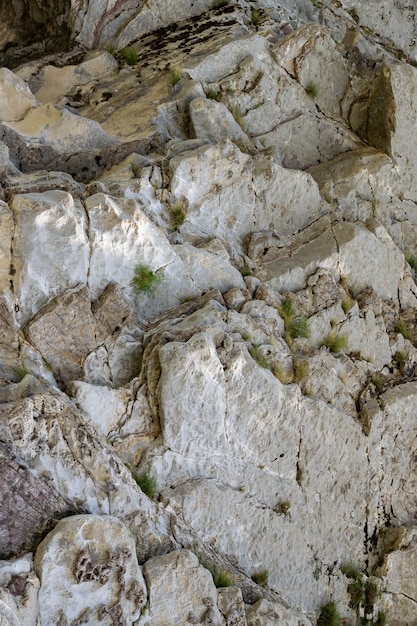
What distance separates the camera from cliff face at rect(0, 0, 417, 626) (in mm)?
4754

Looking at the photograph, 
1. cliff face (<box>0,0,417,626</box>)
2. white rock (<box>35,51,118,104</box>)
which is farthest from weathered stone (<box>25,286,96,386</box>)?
white rock (<box>35,51,118,104</box>)

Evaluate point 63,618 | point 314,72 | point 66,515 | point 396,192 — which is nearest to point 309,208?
point 396,192

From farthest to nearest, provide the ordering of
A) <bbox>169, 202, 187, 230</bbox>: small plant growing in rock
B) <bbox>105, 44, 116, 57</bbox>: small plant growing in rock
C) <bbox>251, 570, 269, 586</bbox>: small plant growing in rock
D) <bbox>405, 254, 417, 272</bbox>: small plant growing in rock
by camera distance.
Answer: <bbox>105, 44, 116, 57</bbox>: small plant growing in rock → <bbox>405, 254, 417, 272</bbox>: small plant growing in rock → <bbox>169, 202, 187, 230</bbox>: small plant growing in rock → <bbox>251, 570, 269, 586</bbox>: small plant growing in rock

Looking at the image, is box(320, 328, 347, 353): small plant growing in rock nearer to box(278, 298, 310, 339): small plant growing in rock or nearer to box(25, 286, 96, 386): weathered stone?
box(278, 298, 310, 339): small plant growing in rock

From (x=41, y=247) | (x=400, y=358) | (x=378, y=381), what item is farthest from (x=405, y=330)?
(x=41, y=247)

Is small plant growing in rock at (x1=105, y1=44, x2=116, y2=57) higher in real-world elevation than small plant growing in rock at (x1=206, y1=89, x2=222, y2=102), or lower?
higher

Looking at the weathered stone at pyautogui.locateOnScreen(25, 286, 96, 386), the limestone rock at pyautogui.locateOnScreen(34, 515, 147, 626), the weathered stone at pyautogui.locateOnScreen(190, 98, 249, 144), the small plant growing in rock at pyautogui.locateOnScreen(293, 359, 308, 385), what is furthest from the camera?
the weathered stone at pyautogui.locateOnScreen(190, 98, 249, 144)

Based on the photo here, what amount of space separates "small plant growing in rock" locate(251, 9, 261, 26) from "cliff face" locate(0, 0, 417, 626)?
177mm

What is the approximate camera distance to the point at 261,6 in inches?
370

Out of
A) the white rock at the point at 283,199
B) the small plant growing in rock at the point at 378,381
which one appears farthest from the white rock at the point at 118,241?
the small plant growing in rock at the point at 378,381

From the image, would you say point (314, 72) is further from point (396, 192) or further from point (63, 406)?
point (63, 406)

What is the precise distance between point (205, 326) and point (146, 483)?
1272mm

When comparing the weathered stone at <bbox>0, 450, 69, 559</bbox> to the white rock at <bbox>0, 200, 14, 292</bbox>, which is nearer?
the weathered stone at <bbox>0, 450, 69, 559</bbox>

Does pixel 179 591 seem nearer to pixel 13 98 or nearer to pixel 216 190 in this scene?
pixel 216 190
